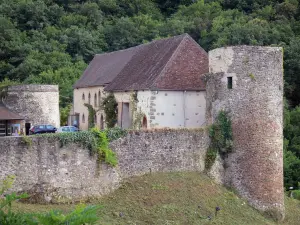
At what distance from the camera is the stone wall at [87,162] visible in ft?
70.2

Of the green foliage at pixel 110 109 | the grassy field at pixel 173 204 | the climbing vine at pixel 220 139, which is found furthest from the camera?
the green foliage at pixel 110 109

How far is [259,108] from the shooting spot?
26109mm

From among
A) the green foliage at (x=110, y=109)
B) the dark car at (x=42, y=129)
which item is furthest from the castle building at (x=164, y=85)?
the dark car at (x=42, y=129)

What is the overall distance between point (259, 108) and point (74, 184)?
8.87 metres

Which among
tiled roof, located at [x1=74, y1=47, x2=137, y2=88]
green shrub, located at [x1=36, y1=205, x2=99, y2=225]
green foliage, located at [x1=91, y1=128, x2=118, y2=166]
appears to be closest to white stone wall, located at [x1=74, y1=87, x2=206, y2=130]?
green foliage, located at [x1=91, y1=128, x2=118, y2=166]

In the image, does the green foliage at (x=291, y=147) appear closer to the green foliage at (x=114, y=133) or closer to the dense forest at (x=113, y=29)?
the dense forest at (x=113, y=29)

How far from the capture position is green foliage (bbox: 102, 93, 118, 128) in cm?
3572

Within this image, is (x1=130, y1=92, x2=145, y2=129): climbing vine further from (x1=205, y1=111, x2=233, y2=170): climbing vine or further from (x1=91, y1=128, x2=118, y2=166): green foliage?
(x1=91, y1=128, x2=118, y2=166): green foliage

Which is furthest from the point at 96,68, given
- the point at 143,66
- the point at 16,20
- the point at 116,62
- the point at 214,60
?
the point at 16,20

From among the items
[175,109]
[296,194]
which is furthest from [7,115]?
[296,194]

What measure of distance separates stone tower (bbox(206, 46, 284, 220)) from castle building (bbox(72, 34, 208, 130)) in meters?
4.42

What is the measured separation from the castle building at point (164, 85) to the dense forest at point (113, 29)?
18801mm

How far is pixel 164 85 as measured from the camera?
30594 millimetres

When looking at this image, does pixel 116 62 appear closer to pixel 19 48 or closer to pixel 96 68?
pixel 96 68
